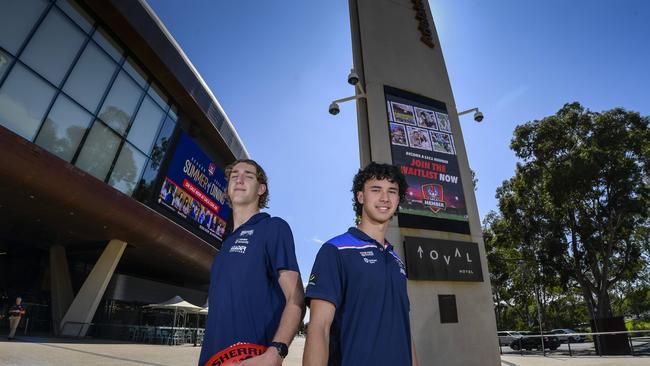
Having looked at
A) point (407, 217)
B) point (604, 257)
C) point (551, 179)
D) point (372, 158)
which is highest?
point (551, 179)

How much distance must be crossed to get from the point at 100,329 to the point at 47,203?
40.8 feet

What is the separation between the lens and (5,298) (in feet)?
71.9

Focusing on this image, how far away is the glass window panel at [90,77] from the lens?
46.5 feet

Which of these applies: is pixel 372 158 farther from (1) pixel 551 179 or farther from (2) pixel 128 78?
(1) pixel 551 179

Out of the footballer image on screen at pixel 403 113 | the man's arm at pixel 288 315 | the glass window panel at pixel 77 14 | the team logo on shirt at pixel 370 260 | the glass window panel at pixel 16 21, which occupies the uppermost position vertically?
the glass window panel at pixel 77 14

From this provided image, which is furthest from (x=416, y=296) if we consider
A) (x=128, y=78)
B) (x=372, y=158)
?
(x=128, y=78)

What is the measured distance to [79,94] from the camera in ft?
47.2

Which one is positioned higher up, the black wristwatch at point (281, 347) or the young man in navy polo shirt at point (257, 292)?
the young man in navy polo shirt at point (257, 292)

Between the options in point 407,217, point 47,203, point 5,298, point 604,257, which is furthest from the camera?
point 5,298

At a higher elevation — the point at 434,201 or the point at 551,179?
the point at 551,179

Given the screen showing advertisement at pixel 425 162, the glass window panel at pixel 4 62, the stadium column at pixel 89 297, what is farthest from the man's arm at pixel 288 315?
the stadium column at pixel 89 297

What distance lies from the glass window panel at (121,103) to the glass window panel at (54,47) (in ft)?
7.31

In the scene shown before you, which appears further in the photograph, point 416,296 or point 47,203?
point 47,203

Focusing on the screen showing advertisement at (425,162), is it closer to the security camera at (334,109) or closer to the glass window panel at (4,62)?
the security camera at (334,109)
